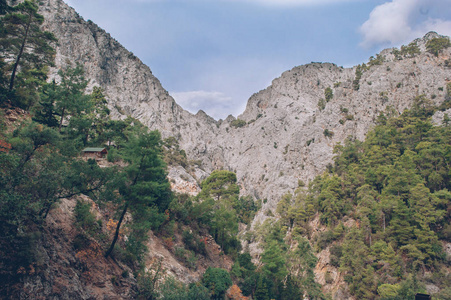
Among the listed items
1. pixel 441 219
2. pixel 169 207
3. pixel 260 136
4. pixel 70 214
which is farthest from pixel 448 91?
pixel 70 214

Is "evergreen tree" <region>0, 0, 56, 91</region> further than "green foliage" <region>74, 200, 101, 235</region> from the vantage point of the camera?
Yes

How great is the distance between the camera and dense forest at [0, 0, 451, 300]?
16.7 m

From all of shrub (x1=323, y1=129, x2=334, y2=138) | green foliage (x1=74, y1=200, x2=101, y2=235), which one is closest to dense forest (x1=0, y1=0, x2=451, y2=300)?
green foliage (x1=74, y1=200, x2=101, y2=235)

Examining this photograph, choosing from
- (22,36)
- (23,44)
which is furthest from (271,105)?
(23,44)

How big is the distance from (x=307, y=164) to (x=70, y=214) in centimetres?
7660

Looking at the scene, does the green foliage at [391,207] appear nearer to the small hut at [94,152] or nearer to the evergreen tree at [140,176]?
the evergreen tree at [140,176]

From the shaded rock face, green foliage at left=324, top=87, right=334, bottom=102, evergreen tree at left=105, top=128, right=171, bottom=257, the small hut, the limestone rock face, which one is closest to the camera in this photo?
the shaded rock face

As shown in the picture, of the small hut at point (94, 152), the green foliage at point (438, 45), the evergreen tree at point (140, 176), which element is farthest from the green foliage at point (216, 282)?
the green foliage at point (438, 45)

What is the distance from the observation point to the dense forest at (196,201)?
658 inches

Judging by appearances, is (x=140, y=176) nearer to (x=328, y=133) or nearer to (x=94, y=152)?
(x=94, y=152)

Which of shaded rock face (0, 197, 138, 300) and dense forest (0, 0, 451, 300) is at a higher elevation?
dense forest (0, 0, 451, 300)

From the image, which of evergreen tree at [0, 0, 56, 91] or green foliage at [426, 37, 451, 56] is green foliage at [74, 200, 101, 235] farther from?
green foliage at [426, 37, 451, 56]

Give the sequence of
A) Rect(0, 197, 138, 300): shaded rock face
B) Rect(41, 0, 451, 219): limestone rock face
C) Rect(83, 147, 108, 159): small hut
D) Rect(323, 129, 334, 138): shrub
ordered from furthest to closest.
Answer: Rect(323, 129, 334, 138): shrub < Rect(41, 0, 451, 219): limestone rock face < Rect(83, 147, 108, 159): small hut < Rect(0, 197, 138, 300): shaded rock face

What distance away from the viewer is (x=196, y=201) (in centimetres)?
4541
